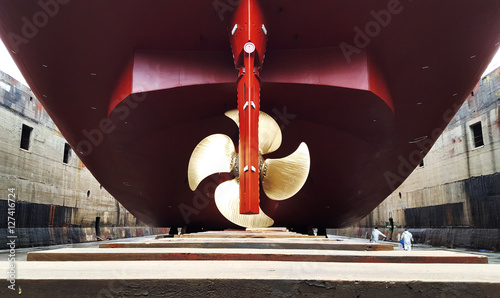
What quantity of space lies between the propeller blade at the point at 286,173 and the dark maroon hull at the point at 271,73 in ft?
1.61

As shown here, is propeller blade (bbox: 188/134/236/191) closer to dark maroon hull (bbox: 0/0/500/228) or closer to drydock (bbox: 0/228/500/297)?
dark maroon hull (bbox: 0/0/500/228)

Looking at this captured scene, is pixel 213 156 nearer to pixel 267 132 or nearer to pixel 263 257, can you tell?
pixel 267 132

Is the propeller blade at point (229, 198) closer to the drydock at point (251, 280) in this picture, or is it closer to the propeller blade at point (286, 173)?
the propeller blade at point (286, 173)

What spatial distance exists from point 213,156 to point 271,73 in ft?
7.62

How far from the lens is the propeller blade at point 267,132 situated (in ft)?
24.2

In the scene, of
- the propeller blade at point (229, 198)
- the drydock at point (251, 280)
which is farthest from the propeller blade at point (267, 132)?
the drydock at point (251, 280)

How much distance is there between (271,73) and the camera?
6.70m

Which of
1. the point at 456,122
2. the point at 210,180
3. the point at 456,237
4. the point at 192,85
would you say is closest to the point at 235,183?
the point at 210,180

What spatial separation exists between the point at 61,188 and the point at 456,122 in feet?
63.0

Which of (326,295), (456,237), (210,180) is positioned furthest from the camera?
(456,237)

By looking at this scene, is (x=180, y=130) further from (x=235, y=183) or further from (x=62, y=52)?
(x=62, y=52)

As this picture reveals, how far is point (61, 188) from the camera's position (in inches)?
700

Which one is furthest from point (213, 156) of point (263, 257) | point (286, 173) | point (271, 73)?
point (263, 257)

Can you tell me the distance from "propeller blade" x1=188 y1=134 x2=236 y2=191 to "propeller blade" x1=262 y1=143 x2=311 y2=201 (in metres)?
0.84
